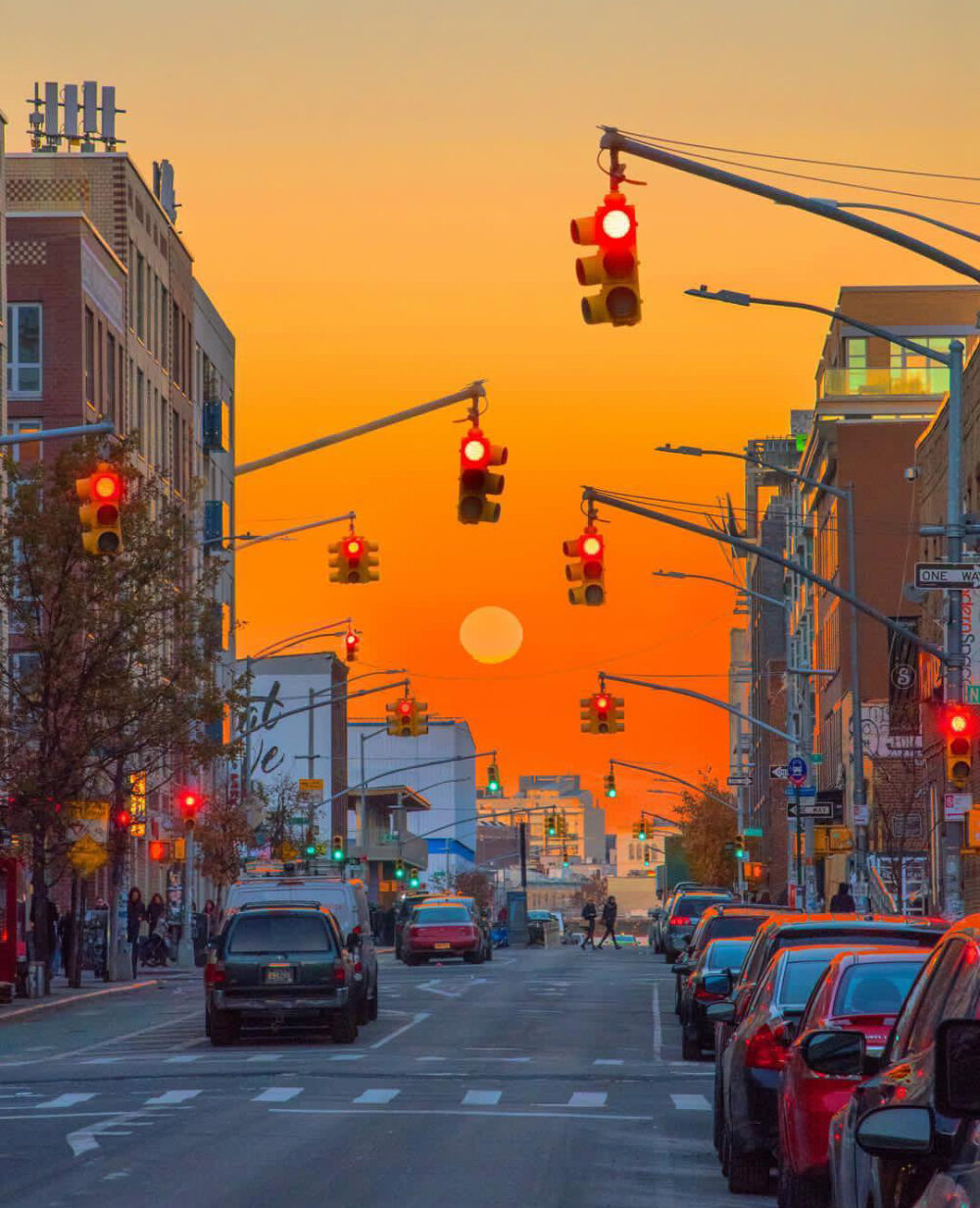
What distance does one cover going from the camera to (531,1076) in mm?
24328

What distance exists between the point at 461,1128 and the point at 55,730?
82.3 ft

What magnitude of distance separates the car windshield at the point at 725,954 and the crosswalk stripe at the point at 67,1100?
766cm

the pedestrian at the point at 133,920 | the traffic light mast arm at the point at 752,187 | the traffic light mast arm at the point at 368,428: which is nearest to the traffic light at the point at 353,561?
the traffic light mast arm at the point at 368,428

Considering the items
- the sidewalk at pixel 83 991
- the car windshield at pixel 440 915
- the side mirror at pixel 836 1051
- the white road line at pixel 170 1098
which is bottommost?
the sidewalk at pixel 83 991

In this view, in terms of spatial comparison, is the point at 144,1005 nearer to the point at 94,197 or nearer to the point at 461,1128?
the point at 461,1128

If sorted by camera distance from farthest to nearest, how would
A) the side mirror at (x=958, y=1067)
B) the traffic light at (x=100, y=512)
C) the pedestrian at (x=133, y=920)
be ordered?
the pedestrian at (x=133, y=920), the traffic light at (x=100, y=512), the side mirror at (x=958, y=1067)

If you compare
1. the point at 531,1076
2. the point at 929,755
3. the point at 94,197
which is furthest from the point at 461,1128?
the point at 94,197

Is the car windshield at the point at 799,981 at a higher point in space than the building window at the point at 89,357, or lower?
lower

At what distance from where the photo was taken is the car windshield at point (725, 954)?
26703 millimetres

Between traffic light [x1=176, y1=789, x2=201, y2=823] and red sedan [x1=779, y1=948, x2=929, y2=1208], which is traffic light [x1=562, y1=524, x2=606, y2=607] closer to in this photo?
red sedan [x1=779, y1=948, x2=929, y2=1208]

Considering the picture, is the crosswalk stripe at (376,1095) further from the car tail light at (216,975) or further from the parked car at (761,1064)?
the car tail light at (216,975)

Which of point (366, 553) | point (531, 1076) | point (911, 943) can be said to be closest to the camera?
point (911, 943)

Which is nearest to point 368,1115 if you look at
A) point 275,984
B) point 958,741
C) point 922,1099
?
point 275,984

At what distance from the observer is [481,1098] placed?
21625mm
